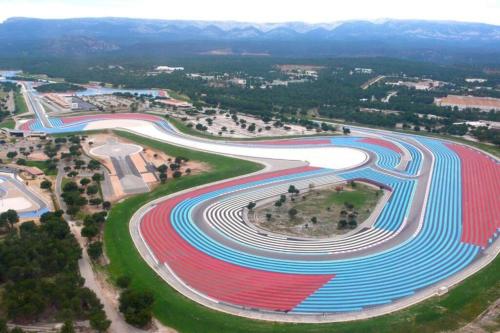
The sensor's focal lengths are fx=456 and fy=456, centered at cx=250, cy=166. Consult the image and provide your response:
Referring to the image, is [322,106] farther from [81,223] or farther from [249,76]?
[81,223]

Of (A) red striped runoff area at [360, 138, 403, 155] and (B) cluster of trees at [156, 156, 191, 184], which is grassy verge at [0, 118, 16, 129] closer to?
(B) cluster of trees at [156, 156, 191, 184]

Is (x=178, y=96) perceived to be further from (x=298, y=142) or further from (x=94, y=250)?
(x=94, y=250)

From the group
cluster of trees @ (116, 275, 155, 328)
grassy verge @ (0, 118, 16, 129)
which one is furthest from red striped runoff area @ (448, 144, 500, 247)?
grassy verge @ (0, 118, 16, 129)

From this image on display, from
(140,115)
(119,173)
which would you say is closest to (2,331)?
(119,173)

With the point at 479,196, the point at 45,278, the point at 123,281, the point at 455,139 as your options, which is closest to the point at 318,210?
the point at 479,196

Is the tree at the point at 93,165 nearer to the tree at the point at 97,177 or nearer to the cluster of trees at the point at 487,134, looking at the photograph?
the tree at the point at 97,177
